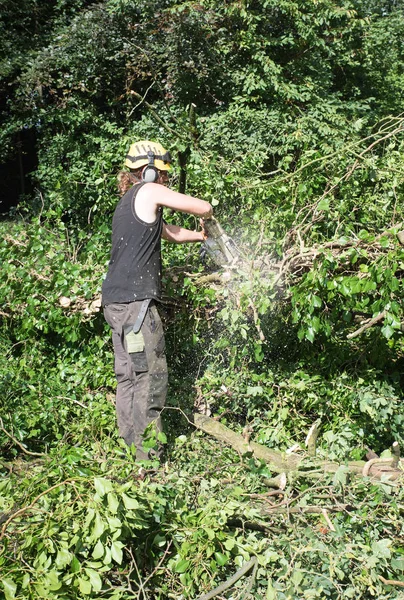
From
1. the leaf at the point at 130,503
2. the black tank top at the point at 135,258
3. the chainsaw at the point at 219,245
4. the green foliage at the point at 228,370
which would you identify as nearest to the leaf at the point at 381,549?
the green foliage at the point at 228,370

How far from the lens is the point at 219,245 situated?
402 centimetres

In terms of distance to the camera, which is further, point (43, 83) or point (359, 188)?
point (43, 83)

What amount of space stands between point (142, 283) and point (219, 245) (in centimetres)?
60

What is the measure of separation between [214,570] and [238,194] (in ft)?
9.30

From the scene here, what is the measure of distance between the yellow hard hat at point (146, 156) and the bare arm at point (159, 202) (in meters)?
0.15

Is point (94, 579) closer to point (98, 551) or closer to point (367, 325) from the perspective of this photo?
point (98, 551)

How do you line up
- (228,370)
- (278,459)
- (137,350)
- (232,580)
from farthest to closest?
(228,370)
(137,350)
(278,459)
(232,580)

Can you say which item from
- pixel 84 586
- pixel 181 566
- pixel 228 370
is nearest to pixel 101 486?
pixel 84 586

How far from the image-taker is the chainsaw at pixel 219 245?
4000mm

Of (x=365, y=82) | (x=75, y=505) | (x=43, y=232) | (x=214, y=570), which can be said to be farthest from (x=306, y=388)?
(x=365, y=82)

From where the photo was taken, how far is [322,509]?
284 centimetres

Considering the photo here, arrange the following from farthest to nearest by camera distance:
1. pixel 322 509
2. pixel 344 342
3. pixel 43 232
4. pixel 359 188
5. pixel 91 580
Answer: pixel 43 232
pixel 359 188
pixel 344 342
pixel 322 509
pixel 91 580

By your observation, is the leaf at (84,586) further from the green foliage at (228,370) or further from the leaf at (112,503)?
the leaf at (112,503)

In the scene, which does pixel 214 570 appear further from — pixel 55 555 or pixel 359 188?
pixel 359 188
